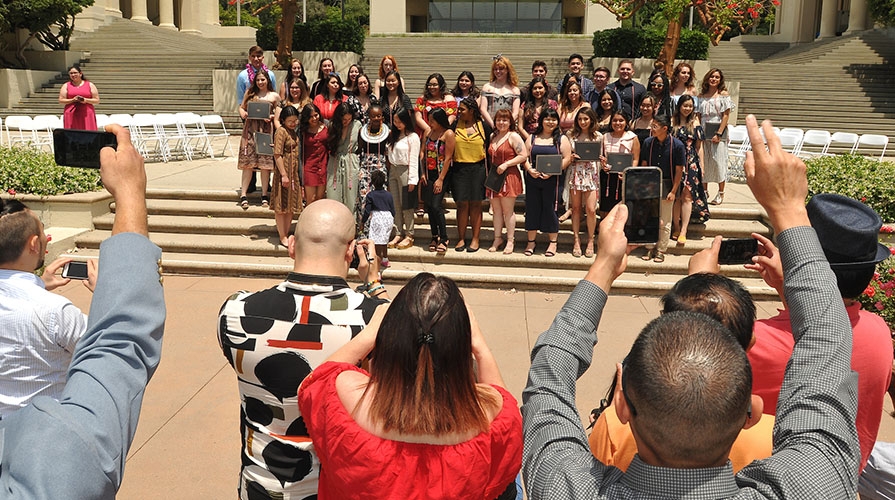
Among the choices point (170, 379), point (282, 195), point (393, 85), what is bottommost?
point (170, 379)

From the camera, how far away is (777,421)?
1.66 metres

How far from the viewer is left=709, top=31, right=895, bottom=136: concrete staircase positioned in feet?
67.7

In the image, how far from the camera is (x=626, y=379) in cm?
157

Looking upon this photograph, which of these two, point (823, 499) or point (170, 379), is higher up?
point (823, 499)

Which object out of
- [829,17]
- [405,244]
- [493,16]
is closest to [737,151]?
[405,244]

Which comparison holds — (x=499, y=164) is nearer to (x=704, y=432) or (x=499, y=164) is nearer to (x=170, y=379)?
(x=170, y=379)

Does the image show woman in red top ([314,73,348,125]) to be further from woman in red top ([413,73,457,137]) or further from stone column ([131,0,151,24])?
stone column ([131,0,151,24])

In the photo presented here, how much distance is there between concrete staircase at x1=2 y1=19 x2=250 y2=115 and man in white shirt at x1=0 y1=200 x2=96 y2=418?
19147 mm

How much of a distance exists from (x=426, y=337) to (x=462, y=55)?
25022mm

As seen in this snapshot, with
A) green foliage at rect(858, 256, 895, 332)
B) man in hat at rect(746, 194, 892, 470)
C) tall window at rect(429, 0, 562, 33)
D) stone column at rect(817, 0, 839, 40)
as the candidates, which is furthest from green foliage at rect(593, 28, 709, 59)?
tall window at rect(429, 0, 562, 33)

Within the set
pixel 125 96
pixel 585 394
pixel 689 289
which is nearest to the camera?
pixel 689 289

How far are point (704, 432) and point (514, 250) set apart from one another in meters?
7.56

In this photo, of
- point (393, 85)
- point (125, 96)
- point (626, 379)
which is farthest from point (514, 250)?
point (125, 96)

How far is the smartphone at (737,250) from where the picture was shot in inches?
104
